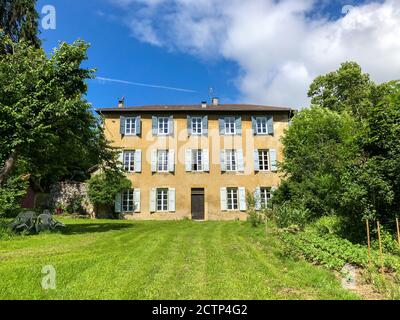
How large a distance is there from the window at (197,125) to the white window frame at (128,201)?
588cm

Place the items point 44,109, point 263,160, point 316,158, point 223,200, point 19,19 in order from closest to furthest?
point 44,109, point 316,158, point 19,19, point 223,200, point 263,160

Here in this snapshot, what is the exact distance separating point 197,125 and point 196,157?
7.59 ft

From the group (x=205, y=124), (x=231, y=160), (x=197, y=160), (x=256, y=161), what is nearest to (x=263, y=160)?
(x=256, y=161)

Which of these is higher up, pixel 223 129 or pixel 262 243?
pixel 223 129

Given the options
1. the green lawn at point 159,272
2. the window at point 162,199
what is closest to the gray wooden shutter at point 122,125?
the window at point 162,199

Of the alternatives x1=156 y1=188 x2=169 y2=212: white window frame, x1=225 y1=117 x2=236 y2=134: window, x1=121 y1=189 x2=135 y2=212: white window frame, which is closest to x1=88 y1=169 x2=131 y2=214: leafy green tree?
x1=121 y1=189 x2=135 y2=212: white window frame

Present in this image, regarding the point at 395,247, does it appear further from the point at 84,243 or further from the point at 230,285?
the point at 84,243

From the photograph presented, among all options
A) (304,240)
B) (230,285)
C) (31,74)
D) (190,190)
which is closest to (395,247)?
(304,240)

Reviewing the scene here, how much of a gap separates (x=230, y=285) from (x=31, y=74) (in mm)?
9801

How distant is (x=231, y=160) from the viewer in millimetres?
24781

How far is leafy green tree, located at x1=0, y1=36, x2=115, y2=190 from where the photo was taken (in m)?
11.3

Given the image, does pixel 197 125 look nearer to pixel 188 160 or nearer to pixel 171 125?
pixel 171 125

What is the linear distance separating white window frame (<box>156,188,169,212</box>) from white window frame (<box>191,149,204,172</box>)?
2.43m

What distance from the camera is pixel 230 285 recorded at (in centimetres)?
576
